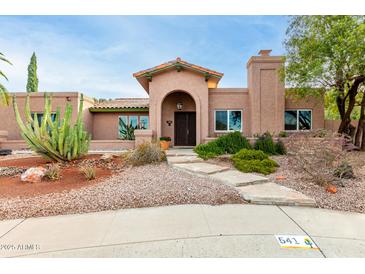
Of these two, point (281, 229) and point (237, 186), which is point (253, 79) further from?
point (281, 229)

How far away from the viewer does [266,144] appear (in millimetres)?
10344

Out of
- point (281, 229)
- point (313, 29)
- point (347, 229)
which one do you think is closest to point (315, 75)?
point (313, 29)

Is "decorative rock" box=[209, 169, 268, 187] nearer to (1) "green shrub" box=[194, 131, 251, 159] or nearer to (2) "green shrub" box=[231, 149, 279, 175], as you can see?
(2) "green shrub" box=[231, 149, 279, 175]

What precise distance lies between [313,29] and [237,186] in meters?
9.99

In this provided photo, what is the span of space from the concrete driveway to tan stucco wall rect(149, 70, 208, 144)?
9116mm

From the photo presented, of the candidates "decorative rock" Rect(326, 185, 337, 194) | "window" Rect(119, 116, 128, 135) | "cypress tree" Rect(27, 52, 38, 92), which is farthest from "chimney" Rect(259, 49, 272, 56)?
"cypress tree" Rect(27, 52, 38, 92)

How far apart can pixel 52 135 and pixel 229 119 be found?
10.6 m

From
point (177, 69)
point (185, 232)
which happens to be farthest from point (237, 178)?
point (177, 69)

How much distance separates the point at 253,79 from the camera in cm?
1305

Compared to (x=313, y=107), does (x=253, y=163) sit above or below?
below

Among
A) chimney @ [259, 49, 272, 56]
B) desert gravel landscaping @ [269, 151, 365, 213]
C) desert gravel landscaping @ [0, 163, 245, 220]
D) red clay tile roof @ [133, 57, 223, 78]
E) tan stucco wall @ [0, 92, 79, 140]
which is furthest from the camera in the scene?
tan stucco wall @ [0, 92, 79, 140]

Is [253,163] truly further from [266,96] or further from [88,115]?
[88,115]

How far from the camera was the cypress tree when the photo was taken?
23062mm
